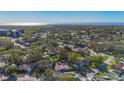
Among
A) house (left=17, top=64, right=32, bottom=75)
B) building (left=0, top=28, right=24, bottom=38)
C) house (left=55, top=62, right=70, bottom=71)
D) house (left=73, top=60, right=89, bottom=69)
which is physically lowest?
house (left=17, top=64, right=32, bottom=75)

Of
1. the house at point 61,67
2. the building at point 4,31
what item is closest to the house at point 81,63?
the house at point 61,67

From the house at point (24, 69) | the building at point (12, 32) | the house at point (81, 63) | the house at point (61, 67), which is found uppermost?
the building at point (12, 32)

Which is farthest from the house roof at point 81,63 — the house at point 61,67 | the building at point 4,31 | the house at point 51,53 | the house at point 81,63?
the building at point 4,31

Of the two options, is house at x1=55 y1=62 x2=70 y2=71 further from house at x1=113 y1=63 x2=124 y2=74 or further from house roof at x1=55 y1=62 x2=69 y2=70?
house at x1=113 y1=63 x2=124 y2=74

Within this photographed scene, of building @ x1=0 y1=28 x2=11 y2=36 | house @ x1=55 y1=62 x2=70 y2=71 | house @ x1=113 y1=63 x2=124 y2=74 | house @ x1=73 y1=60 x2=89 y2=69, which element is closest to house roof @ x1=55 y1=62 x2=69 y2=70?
house @ x1=55 y1=62 x2=70 y2=71

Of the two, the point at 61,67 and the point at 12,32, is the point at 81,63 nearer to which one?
the point at 61,67

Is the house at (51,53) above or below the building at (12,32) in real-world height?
below

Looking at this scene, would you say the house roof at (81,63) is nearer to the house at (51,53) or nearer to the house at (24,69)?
the house at (51,53)

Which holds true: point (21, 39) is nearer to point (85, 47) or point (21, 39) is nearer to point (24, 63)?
point (24, 63)

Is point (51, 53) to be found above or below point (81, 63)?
above

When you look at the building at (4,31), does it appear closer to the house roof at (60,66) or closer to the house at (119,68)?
the house roof at (60,66)

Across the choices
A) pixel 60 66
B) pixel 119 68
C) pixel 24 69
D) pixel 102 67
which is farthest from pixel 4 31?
pixel 119 68
